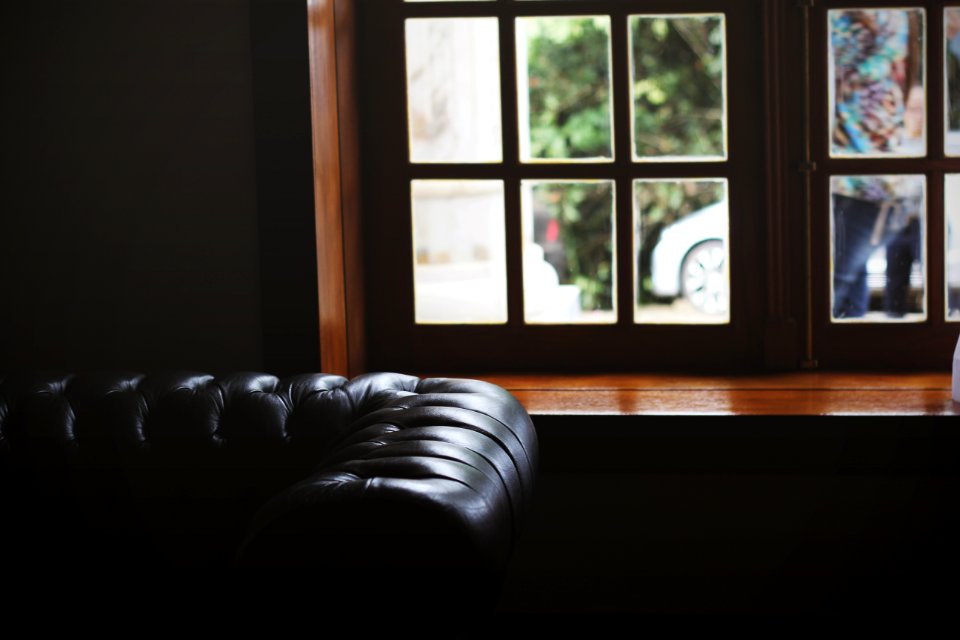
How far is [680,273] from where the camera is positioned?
2363mm

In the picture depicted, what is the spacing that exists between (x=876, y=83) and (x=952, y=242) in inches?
16.8

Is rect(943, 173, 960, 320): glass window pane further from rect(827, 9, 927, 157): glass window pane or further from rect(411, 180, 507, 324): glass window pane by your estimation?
rect(411, 180, 507, 324): glass window pane

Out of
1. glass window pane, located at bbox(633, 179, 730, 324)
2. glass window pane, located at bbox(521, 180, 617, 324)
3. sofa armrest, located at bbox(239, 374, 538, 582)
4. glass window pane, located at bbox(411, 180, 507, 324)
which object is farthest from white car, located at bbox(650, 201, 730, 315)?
sofa armrest, located at bbox(239, 374, 538, 582)

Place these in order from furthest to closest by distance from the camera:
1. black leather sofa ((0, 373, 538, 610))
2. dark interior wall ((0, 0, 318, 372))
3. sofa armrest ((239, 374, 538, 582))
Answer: dark interior wall ((0, 0, 318, 372)) → black leather sofa ((0, 373, 538, 610)) → sofa armrest ((239, 374, 538, 582))

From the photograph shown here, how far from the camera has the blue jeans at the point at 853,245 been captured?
2.31m

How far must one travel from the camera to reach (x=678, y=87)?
2.32m

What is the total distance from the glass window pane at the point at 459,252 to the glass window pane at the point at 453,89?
9 cm

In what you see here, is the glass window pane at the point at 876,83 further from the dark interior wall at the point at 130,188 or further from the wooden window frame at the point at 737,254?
the dark interior wall at the point at 130,188

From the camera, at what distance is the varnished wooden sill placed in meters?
1.96

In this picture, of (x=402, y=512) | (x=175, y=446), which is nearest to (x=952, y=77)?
(x=402, y=512)

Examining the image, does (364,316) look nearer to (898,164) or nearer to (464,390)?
(464,390)

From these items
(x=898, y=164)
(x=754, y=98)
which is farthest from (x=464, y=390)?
(x=898, y=164)

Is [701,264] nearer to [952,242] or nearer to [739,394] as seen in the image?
[739,394]

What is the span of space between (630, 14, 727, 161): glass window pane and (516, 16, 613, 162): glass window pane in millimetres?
77
